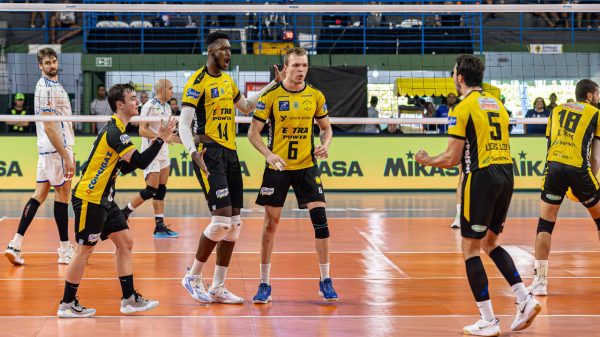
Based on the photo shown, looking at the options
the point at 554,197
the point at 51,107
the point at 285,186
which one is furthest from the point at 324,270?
the point at 51,107

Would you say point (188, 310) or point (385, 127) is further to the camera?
point (385, 127)

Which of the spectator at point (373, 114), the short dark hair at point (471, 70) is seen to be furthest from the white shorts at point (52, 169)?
the spectator at point (373, 114)

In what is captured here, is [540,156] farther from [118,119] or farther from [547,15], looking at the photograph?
[118,119]

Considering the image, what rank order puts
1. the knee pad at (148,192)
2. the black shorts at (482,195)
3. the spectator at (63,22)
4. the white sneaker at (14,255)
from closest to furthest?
the black shorts at (482,195) → the white sneaker at (14,255) → the knee pad at (148,192) → the spectator at (63,22)

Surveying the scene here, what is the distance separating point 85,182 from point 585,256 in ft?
21.1

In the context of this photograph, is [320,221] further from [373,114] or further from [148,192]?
[373,114]

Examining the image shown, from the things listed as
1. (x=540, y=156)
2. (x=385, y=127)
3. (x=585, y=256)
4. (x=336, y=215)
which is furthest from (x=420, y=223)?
(x=385, y=127)

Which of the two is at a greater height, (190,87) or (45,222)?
(190,87)

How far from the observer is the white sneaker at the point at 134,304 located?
7.87m

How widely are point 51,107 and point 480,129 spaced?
5.52m

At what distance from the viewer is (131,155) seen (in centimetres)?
766

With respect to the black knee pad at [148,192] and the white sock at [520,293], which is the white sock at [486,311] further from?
the black knee pad at [148,192]

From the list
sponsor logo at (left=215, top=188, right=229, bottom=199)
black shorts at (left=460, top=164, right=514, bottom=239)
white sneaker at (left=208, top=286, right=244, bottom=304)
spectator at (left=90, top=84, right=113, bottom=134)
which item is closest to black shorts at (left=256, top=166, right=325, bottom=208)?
sponsor logo at (left=215, top=188, right=229, bottom=199)

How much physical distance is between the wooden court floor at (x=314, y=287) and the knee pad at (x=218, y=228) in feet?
2.05
